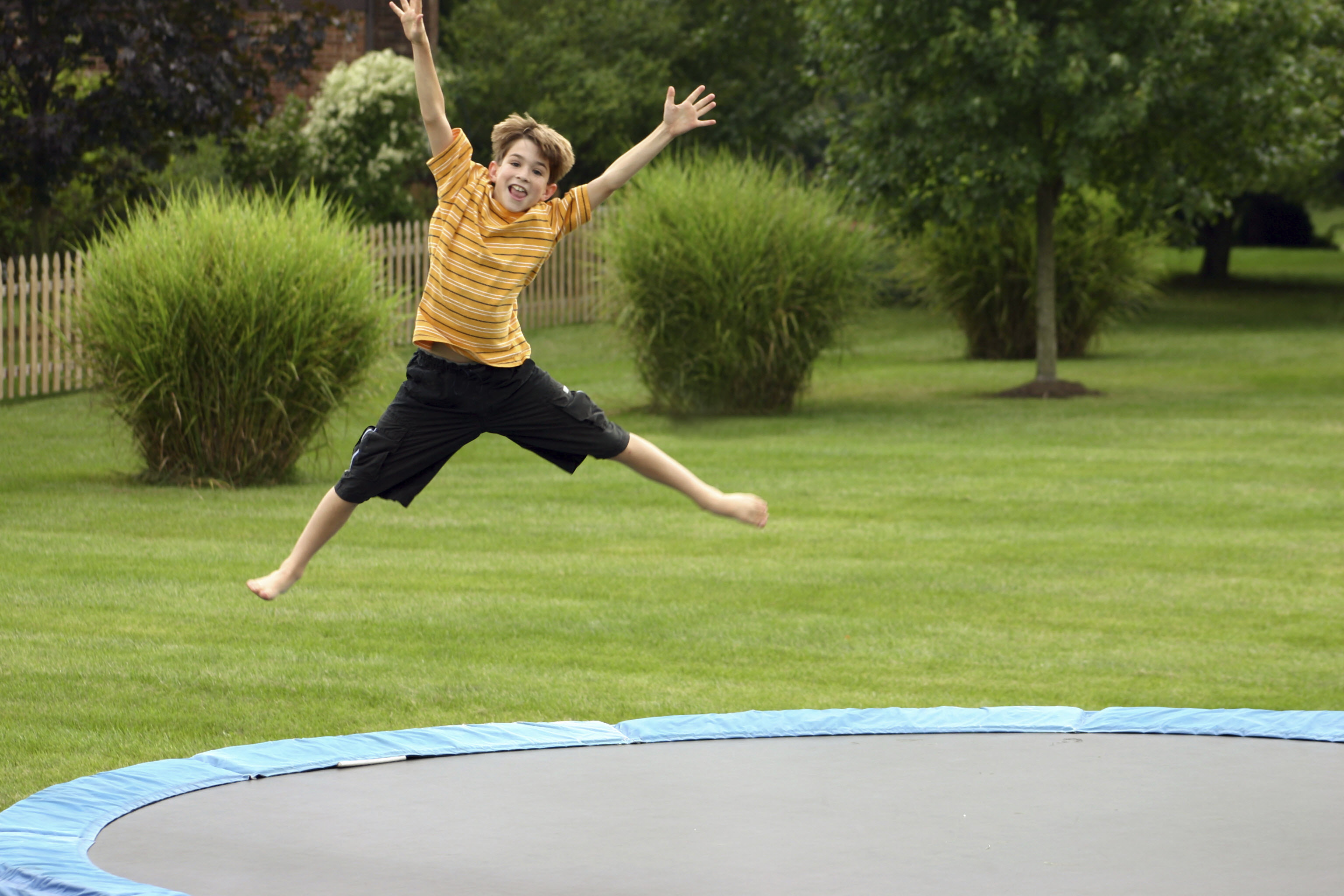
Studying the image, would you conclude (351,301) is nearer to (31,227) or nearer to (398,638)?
(398,638)

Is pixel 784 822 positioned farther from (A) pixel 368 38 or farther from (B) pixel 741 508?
(A) pixel 368 38

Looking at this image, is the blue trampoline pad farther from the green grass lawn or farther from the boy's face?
the boy's face

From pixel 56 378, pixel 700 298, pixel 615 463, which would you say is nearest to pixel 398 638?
pixel 615 463

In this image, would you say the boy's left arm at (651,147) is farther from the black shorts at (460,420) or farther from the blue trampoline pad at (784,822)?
the blue trampoline pad at (784,822)

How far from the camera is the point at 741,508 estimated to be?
14.0 feet

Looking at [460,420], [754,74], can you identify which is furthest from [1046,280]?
[460,420]

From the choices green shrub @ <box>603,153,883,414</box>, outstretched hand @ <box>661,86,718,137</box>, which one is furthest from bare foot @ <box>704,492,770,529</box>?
green shrub @ <box>603,153,883,414</box>

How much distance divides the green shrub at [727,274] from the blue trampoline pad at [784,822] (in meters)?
7.12

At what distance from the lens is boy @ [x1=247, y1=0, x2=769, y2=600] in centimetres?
403

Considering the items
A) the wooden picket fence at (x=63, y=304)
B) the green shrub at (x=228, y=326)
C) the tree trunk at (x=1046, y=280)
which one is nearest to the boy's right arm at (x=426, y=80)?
the wooden picket fence at (x=63, y=304)

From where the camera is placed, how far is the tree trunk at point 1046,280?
530 inches

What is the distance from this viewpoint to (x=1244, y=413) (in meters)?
12.0

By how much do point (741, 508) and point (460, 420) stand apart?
0.72 m

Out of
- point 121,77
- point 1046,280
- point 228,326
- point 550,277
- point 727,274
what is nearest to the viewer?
point 228,326
